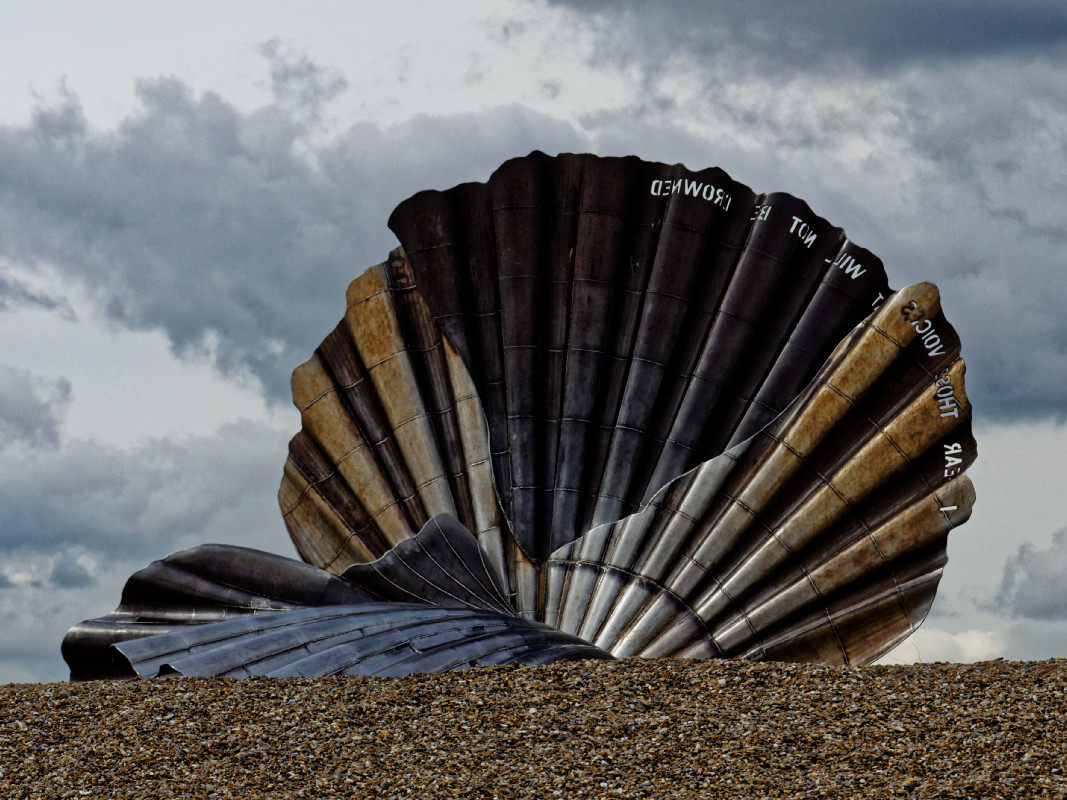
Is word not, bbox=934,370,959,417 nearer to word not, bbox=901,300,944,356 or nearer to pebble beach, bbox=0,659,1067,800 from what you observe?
word not, bbox=901,300,944,356

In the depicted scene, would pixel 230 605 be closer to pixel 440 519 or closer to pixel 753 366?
pixel 440 519

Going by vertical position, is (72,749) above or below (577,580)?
below

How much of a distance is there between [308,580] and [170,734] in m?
3.00

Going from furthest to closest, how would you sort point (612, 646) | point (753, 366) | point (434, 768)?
point (753, 366), point (612, 646), point (434, 768)

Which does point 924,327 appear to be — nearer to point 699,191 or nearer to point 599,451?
point 699,191

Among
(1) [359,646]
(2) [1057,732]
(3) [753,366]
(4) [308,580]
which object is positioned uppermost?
(3) [753,366]

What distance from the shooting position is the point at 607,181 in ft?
37.2

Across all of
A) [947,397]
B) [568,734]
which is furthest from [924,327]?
[568,734]

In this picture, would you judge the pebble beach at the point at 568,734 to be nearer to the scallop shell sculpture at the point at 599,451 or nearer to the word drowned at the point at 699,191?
the scallop shell sculpture at the point at 599,451

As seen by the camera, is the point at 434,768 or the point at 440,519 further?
the point at 440,519

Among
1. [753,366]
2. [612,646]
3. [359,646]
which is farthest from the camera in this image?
[753,366]

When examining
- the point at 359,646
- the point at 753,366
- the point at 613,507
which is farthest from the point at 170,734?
the point at 753,366

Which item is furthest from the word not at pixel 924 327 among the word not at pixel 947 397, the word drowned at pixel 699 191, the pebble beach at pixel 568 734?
the pebble beach at pixel 568 734

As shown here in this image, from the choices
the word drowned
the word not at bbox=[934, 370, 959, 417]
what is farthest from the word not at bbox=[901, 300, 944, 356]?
the word drowned
